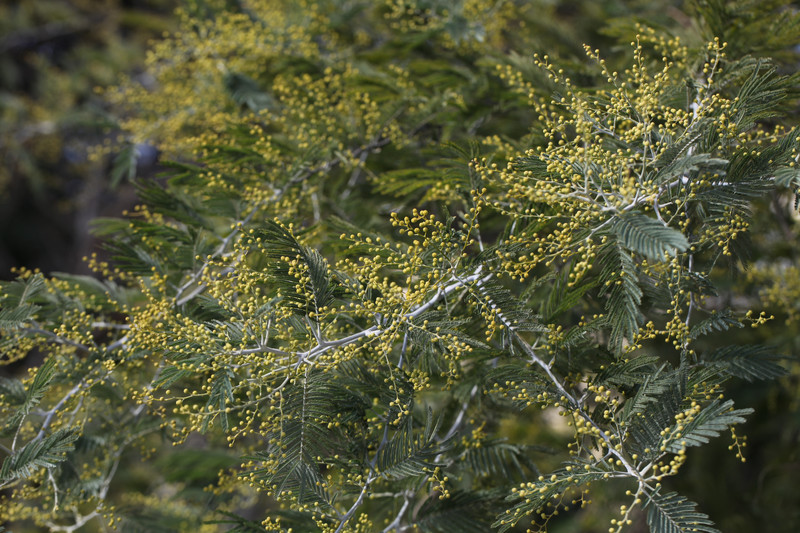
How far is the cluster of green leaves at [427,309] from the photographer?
1.87m

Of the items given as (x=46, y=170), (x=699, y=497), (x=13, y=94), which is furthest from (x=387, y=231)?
(x=13, y=94)

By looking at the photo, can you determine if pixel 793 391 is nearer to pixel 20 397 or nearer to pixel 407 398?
pixel 407 398

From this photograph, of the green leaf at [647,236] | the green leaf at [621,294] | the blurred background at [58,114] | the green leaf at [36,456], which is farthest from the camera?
the blurred background at [58,114]

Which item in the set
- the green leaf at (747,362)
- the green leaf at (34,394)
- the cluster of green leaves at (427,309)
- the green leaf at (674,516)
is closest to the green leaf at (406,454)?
the cluster of green leaves at (427,309)

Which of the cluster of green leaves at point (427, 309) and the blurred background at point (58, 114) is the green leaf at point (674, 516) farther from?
the blurred background at point (58, 114)

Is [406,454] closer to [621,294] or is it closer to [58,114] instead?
[621,294]

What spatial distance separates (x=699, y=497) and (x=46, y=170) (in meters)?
7.44

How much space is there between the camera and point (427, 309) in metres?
2.05

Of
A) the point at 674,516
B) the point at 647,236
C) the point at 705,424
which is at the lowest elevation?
the point at 674,516

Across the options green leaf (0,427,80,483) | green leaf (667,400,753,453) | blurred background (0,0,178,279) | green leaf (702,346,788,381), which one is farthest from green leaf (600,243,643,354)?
blurred background (0,0,178,279)

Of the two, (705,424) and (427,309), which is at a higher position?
(427,309)

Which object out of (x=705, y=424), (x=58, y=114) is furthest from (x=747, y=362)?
(x=58, y=114)

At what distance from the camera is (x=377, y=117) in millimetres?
2965

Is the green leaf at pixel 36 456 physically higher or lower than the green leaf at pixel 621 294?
lower
